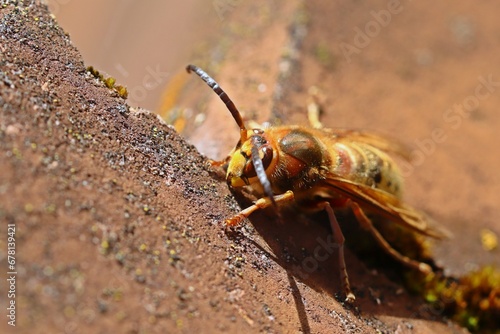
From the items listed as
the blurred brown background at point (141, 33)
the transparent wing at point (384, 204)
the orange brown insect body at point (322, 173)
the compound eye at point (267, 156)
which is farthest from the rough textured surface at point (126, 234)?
the blurred brown background at point (141, 33)

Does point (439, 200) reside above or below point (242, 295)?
above

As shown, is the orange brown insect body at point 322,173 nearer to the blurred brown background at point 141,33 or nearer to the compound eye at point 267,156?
the compound eye at point 267,156

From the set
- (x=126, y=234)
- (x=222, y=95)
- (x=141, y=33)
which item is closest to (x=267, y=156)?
(x=222, y=95)

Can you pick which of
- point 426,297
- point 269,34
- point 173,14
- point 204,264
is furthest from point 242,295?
point 173,14

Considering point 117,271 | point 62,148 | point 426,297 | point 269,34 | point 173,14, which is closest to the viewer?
point 117,271

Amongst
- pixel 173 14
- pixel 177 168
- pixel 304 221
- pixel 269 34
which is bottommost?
pixel 304 221

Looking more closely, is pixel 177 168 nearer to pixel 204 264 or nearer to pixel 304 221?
pixel 204 264

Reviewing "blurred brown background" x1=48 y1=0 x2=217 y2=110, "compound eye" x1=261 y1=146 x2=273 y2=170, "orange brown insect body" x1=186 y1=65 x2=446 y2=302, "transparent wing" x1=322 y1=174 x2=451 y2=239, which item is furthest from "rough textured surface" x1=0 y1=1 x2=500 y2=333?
"blurred brown background" x1=48 y1=0 x2=217 y2=110
